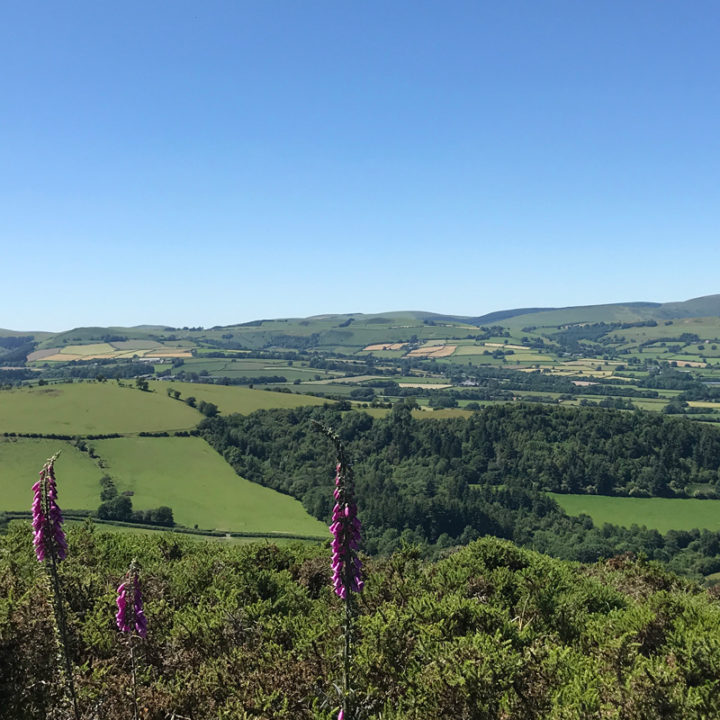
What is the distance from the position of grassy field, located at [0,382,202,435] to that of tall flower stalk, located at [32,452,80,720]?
524 ft

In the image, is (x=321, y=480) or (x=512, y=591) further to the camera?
(x=321, y=480)

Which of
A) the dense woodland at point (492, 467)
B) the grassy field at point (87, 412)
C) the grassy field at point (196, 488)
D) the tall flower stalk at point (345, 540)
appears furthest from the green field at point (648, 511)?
the tall flower stalk at point (345, 540)

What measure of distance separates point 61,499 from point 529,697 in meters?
117

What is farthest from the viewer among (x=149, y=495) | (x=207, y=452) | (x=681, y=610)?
(x=207, y=452)

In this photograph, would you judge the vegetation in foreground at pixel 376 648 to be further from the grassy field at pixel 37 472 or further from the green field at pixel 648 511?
the green field at pixel 648 511

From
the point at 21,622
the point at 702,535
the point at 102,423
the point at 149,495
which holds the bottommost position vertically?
the point at 702,535

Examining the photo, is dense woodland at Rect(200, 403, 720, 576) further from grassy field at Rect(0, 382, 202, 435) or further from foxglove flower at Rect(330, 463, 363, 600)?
foxglove flower at Rect(330, 463, 363, 600)

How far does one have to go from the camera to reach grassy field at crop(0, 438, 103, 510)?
384ft

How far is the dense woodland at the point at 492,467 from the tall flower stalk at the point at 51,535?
112232mm

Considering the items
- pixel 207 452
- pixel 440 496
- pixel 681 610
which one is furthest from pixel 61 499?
pixel 681 610

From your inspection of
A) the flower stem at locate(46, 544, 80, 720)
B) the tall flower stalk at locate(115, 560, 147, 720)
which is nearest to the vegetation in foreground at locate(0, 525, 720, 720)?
the flower stem at locate(46, 544, 80, 720)

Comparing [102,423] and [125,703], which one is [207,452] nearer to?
[102,423]

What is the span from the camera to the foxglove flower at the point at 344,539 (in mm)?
11688

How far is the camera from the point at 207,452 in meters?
161
